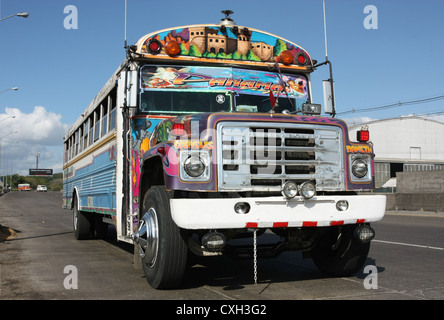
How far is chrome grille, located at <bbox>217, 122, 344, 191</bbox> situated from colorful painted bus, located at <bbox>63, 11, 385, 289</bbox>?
0.01 metres

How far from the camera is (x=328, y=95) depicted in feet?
22.5

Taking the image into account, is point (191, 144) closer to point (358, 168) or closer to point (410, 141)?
point (358, 168)

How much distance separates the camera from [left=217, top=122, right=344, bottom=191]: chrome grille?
189 inches

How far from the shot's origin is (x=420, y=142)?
5994 cm

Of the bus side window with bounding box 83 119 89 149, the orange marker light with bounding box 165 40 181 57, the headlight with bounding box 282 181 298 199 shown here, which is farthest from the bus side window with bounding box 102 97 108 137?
the headlight with bounding box 282 181 298 199

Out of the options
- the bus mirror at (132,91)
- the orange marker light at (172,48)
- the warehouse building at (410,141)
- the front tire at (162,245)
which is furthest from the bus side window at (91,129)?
the warehouse building at (410,141)

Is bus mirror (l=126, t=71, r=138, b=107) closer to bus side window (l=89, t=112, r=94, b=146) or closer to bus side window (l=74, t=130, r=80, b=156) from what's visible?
bus side window (l=89, t=112, r=94, b=146)

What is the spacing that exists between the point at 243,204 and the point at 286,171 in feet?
2.03

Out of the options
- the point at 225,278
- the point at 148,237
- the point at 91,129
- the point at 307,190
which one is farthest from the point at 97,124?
the point at 307,190

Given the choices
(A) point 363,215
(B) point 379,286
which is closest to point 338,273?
(B) point 379,286

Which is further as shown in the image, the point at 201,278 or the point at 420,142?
the point at 420,142

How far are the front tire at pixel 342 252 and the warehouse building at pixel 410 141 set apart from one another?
4996 centimetres

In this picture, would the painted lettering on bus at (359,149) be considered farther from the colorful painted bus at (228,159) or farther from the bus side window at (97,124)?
the bus side window at (97,124)
